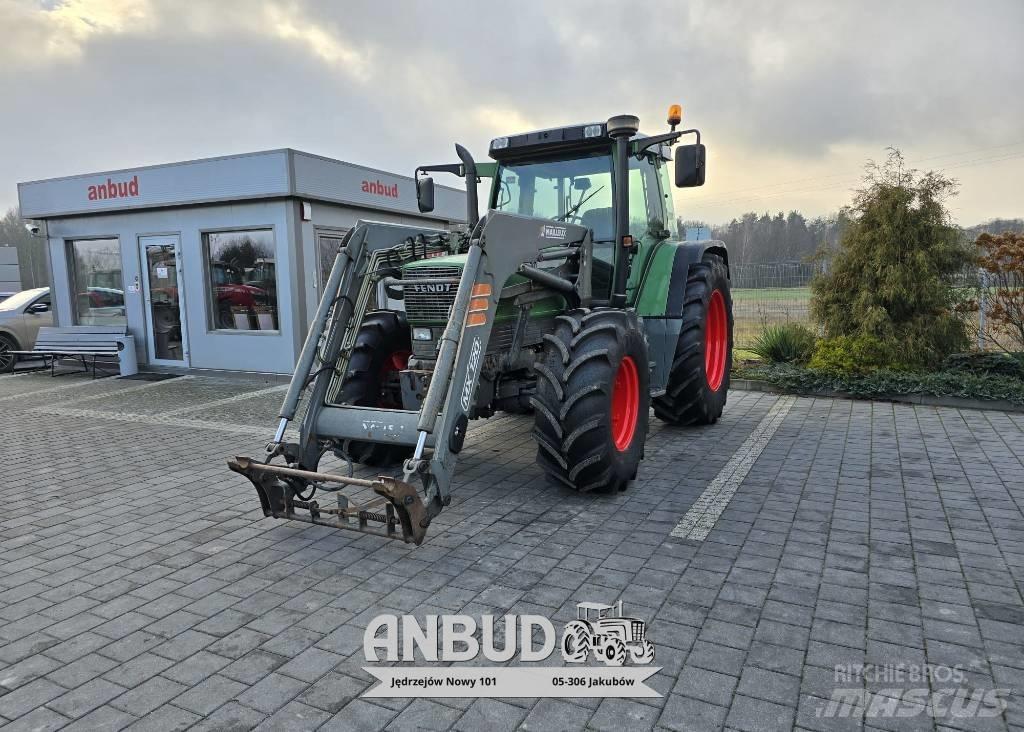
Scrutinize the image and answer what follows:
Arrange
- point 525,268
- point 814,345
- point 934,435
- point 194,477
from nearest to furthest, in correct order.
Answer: point 525,268 → point 194,477 → point 934,435 → point 814,345

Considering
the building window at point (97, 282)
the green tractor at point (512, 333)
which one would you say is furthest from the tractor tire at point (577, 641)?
the building window at point (97, 282)

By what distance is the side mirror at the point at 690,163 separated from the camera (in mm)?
5211

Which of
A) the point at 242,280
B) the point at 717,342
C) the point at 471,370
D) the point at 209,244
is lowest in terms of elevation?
the point at 717,342

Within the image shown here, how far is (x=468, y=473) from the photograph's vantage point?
18.9 ft

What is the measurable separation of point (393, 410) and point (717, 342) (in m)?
4.69

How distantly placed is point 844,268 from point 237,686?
945 centimetres

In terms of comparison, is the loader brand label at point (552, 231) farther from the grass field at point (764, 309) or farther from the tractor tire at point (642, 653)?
the grass field at point (764, 309)

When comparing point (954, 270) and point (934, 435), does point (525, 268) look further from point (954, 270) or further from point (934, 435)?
point (954, 270)

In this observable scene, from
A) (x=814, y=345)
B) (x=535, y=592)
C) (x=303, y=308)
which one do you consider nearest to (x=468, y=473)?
(x=535, y=592)

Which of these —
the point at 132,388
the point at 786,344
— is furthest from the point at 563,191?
the point at 132,388

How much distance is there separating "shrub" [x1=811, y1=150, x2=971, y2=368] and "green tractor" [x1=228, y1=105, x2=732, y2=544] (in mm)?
3849

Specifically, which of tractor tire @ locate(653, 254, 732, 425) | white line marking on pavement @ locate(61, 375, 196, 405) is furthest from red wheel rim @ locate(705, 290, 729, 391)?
white line marking on pavement @ locate(61, 375, 196, 405)

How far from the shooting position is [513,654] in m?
2.98

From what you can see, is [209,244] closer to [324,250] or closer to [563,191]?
[324,250]
